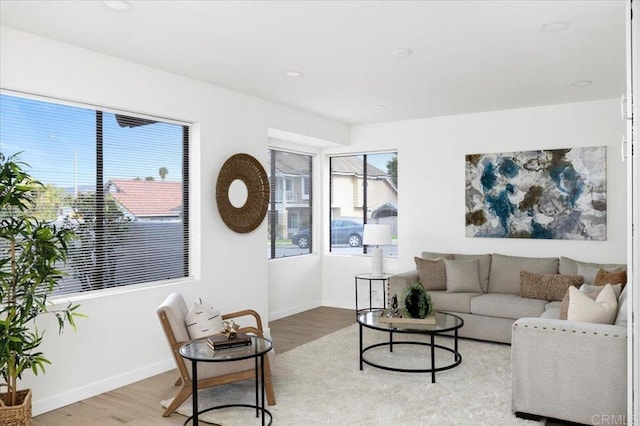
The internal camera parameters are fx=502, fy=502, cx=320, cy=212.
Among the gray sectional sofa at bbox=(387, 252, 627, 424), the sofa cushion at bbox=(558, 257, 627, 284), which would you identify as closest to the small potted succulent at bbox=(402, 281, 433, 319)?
the gray sectional sofa at bbox=(387, 252, 627, 424)

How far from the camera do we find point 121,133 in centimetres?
A: 425

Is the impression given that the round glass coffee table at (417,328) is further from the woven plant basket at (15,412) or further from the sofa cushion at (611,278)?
the woven plant basket at (15,412)

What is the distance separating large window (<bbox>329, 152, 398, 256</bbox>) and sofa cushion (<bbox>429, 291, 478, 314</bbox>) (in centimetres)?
149

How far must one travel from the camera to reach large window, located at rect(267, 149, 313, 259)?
660 centimetres

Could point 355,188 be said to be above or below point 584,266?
above

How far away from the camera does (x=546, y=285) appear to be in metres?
5.12

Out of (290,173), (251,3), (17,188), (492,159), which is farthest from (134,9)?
(492,159)

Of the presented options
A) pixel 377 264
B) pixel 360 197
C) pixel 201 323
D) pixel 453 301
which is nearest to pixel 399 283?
pixel 453 301

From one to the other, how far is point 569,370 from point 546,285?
85.1 inches

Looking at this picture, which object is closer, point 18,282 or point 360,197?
point 18,282

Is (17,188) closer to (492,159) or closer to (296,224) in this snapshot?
(296,224)

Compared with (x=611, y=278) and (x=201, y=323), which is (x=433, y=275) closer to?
(x=611, y=278)

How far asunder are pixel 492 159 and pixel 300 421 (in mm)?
4075

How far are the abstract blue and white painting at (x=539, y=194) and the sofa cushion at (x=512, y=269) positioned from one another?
38cm
